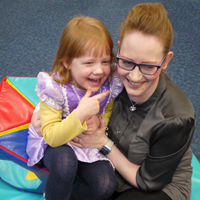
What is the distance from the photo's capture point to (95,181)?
113cm

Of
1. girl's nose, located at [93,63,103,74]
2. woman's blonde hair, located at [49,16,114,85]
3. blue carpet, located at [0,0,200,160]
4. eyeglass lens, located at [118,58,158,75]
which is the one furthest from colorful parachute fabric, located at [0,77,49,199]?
blue carpet, located at [0,0,200,160]

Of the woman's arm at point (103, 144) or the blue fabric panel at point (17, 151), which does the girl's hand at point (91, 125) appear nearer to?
the woman's arm at point (103, 144)

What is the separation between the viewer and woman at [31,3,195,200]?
0.95 metres

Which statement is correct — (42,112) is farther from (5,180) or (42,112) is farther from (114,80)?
(5,180)

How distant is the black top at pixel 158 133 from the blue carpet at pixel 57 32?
93 cm

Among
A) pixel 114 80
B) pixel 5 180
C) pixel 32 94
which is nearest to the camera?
pixel 114 80

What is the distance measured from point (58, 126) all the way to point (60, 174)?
0.67 ft

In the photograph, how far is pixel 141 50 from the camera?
938 millimetres

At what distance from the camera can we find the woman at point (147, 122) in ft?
3.12

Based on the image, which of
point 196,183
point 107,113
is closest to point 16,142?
point 107,113

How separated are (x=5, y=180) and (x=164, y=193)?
93 centimetres

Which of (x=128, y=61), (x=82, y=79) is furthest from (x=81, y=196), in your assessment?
(x=128, y=61)

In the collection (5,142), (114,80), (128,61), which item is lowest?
(5,142)

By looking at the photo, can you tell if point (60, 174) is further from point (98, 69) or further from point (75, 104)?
point (98, 69)
